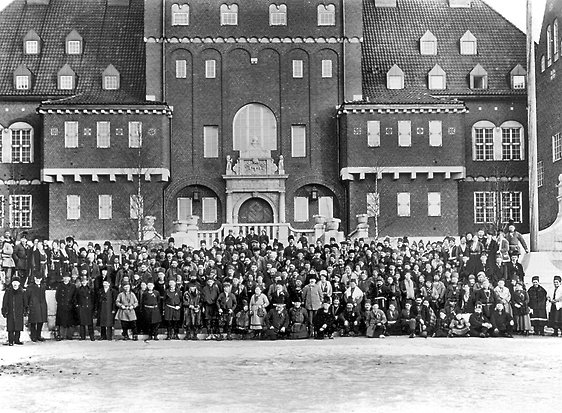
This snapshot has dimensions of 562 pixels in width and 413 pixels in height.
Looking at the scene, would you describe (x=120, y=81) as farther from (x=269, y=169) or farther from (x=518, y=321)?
(x=518, y=321)

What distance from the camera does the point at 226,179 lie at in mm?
49625

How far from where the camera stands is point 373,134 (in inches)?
1957

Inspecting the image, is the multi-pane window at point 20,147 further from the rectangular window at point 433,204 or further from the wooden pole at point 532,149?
the wooden pole at point 532,149

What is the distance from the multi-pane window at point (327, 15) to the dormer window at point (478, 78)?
8.34 m

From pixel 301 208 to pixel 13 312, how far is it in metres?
28.6

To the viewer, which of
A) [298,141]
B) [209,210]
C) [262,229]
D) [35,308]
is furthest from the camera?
[298,141]

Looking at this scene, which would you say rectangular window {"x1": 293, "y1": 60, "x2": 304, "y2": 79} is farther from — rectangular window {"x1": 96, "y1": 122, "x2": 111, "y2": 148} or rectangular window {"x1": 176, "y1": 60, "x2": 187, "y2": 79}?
rectangular window {"x1": 96, "y1": 122, "x2": 111, "y2": 148}

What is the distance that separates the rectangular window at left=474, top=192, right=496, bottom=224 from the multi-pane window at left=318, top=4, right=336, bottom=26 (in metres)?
11.9

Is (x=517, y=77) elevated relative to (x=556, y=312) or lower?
elevated

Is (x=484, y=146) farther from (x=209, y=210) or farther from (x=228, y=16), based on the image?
(x=228, y=16)

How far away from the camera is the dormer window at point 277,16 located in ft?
166

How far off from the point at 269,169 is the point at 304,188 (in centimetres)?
223

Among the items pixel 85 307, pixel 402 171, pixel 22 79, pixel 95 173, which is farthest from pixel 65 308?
pixel 22 79

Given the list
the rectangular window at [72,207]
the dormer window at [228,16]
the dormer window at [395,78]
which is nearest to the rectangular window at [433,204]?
the dormer window at [395,78]
